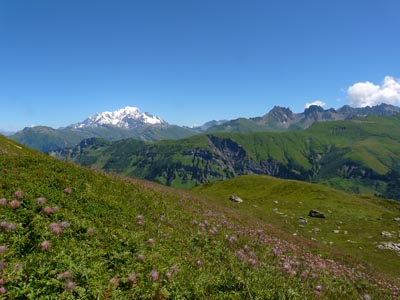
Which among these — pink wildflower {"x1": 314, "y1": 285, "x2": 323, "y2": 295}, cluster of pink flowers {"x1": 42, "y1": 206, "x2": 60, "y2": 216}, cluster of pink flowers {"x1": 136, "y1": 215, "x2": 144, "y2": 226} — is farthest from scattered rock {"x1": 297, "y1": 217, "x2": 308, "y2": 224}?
cluster of pink flowers {"x1": 42, "y1": 206, "x2": 60, "y2": 216}

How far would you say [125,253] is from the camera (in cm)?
1003

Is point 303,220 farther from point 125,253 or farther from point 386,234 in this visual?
point 125,253

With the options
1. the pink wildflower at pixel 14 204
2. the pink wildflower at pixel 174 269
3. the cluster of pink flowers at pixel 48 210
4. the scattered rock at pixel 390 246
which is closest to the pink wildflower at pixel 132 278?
the pink wildflower at pixel 174 269

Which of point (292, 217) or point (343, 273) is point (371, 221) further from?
point (343, 273)

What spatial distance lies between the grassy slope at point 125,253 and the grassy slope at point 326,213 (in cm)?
1048

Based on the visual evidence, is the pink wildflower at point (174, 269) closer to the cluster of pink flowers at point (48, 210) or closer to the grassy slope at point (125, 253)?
the grassy slope at point (125, 253)

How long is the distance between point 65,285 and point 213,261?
264 inches

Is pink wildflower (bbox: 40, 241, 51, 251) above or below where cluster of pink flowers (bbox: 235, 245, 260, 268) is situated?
above

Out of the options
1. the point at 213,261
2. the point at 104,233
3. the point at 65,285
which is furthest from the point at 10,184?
the point at 213,261

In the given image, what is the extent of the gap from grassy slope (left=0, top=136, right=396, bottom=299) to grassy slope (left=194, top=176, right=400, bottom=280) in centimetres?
1048

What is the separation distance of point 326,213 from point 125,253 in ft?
179

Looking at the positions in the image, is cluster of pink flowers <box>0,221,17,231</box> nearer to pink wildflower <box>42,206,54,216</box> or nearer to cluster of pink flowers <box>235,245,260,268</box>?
pink wildflower <box>42,206,54,216</box>

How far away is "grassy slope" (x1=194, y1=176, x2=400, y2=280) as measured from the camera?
3453 centimetres

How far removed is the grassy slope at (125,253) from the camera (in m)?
8.03
